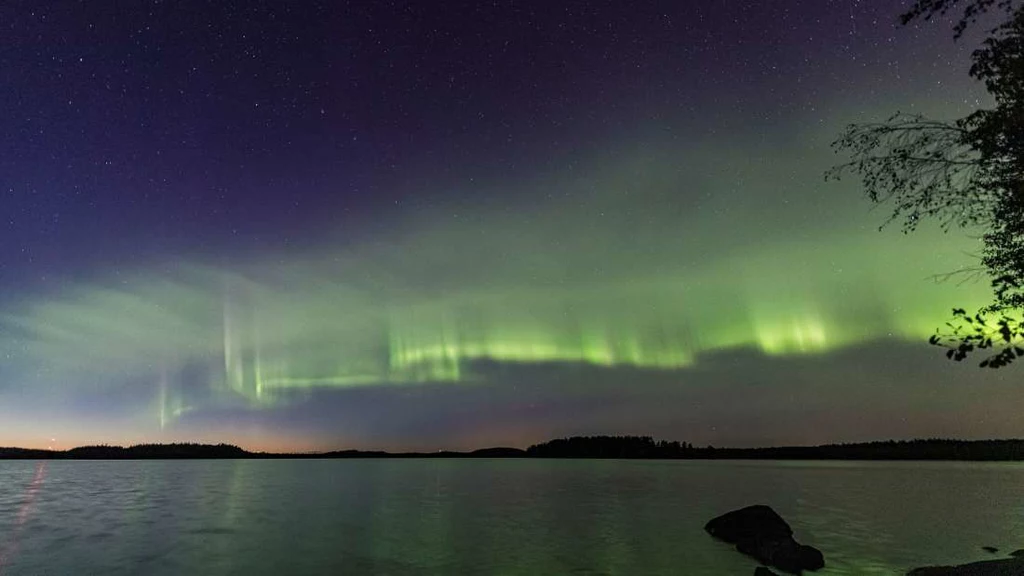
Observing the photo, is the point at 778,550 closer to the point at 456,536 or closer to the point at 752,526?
the point at 752,526

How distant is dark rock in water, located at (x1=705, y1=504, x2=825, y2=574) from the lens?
29.3 metres

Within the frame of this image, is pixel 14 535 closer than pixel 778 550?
No

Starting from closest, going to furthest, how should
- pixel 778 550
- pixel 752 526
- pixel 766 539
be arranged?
1. pixel 778 550
2. pixel 766 539
3. pixel 752 526

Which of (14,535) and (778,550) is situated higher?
(14,535)

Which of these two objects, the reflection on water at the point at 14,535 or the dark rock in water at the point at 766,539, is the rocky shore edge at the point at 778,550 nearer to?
the dark rock in water at the point at 766,539

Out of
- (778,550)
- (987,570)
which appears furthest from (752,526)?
(987,570)

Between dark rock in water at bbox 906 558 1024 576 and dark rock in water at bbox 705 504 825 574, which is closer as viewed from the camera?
dark rock in water at bbox 906 558 1024 576

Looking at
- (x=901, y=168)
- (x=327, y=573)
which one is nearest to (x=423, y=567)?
(x=327, y=573)

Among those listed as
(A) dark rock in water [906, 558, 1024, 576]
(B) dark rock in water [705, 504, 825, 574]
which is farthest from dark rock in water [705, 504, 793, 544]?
(A) dark rock in water [906, 558, 1024, 576]

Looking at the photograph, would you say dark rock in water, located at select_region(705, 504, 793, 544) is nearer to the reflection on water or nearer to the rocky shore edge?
the rocky shore edge

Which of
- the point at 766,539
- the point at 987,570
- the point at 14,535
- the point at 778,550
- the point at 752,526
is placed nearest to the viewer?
the point at 987,570

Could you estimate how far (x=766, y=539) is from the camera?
108ft

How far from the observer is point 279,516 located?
2260 inches

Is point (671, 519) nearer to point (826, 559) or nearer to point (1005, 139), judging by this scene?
point (826, 559)
